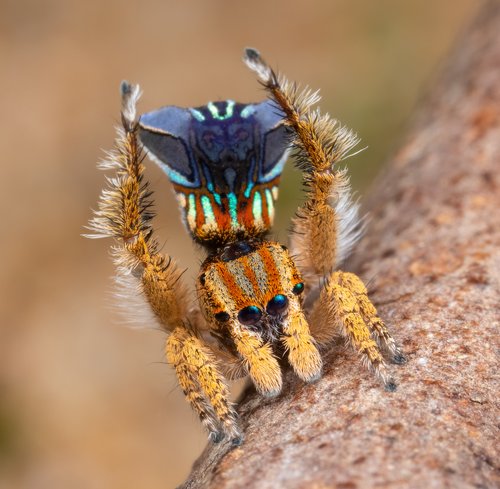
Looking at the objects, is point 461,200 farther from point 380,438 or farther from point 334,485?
point 334,485

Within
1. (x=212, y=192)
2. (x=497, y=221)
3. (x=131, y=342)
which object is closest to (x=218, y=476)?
(x=212, y=192)

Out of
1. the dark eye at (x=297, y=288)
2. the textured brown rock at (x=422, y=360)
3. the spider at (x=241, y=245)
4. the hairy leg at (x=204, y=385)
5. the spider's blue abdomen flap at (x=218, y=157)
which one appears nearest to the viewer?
the textured brown rock at (x=422, y=360)

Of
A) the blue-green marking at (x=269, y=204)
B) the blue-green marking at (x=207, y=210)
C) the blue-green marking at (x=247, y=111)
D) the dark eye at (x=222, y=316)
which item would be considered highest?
the blue-green marking at (x=247, y=111)

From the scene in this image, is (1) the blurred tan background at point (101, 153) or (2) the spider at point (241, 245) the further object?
(1) the blurred tan background at point (101, 153)

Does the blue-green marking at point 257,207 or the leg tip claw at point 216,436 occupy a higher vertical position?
the blue-green marking at point 257,207

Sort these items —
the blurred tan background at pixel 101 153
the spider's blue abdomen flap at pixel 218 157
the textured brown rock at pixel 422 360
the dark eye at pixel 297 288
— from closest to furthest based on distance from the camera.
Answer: the textured brown rock at pixel 422 360 < the dark eye at pixel 297 288 < the spider's blue abdomen flap at pixel 218 157 < the blurred tan background at pixel 101 153

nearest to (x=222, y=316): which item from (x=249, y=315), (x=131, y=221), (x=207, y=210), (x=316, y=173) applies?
(x=249, y=315)

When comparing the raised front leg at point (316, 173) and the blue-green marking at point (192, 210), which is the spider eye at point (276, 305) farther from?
the blue-green marking at point (192, 210)

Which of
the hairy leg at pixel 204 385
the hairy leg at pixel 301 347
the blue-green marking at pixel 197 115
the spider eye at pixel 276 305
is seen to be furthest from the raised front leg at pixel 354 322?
the blue-green marking at pixel 197 115
